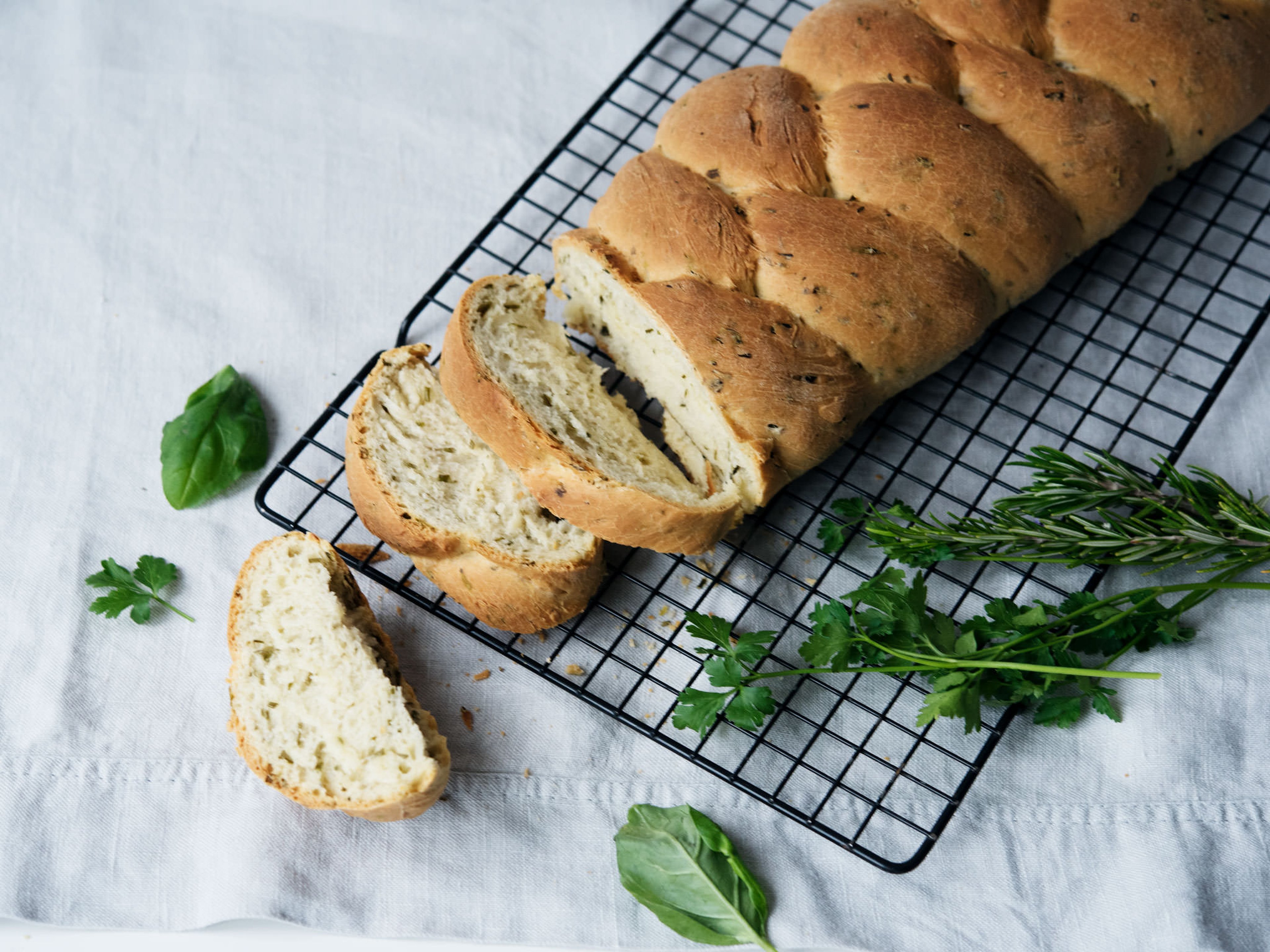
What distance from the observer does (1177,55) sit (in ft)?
10.6

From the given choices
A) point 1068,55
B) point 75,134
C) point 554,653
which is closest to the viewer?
point 554,653

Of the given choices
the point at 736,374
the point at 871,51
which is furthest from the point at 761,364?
the point at 871,51

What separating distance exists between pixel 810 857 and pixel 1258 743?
1265 mm

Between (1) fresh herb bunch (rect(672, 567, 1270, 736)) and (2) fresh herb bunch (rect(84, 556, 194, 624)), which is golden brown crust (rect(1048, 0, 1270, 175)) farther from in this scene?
(2) fresh herb bunch (rect(84, 556, 194, 624))

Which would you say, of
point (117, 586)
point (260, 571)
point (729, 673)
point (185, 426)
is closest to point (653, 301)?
point (729, 673)

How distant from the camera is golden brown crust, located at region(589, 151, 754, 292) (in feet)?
9.37

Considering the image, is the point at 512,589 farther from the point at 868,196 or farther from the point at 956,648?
the point at 868,196

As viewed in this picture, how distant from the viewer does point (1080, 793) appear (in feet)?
9.52

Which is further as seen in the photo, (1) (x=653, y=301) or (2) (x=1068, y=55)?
(2) (x=1068, y=55)

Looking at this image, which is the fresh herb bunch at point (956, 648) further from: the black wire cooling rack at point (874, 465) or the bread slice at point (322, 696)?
the bread slice at point (322, 696)

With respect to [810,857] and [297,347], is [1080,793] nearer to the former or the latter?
[810,857]

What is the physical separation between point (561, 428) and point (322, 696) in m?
0.91

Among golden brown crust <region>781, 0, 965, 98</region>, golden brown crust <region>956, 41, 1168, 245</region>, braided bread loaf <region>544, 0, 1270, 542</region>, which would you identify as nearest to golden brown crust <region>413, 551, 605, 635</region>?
braided bread loaf <region>544, 0, 1270, 542</region>

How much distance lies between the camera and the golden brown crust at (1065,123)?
3.09 metres
